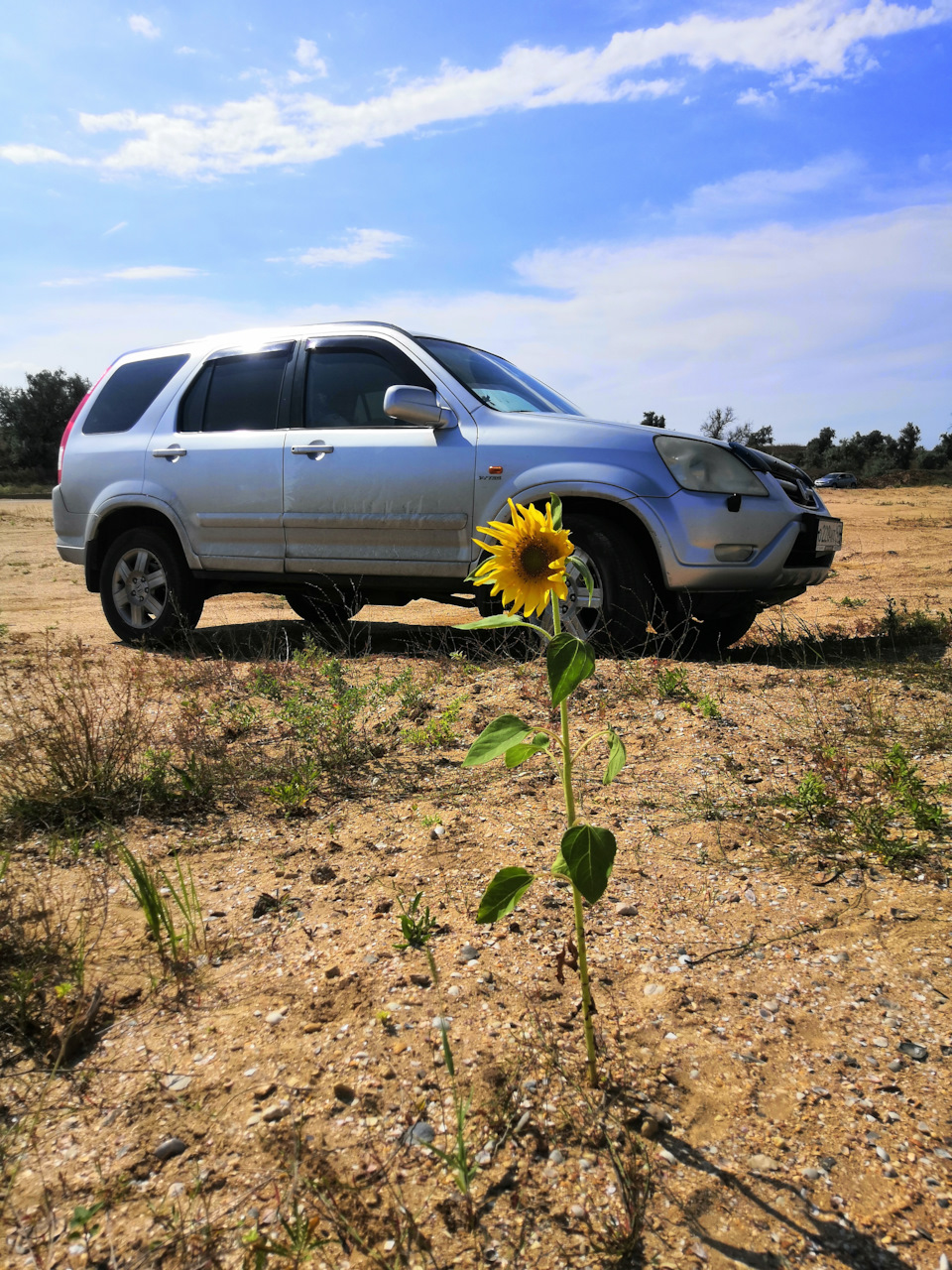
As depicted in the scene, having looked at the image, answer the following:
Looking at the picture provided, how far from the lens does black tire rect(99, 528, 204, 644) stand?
19.1 feet

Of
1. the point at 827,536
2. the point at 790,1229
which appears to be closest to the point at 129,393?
the point at 827,536

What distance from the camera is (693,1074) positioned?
5.44 feet

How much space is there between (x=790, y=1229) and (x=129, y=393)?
6.29 m

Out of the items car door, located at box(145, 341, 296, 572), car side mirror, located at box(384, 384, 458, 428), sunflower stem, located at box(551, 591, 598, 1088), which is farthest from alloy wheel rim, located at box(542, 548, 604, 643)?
sunflower stem, located at box(551, 591, 598, 1088)

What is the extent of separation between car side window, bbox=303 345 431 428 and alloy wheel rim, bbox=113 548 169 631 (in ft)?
5.18

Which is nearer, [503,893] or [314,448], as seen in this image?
[503,893]

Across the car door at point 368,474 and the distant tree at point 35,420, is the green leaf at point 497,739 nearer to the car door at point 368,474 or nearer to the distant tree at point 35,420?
the car door at point 368,474

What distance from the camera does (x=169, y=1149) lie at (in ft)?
4.98

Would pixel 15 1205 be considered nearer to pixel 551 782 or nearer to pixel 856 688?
pixel 551 782

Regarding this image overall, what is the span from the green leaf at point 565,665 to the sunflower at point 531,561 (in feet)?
0.85

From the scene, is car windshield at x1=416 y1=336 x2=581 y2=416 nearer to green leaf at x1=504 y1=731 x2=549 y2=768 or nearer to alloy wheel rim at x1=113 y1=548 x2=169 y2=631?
alloy wheel rim at x1=113 y1=548 x2=169 y2=631

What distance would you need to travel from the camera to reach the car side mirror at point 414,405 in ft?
15.0

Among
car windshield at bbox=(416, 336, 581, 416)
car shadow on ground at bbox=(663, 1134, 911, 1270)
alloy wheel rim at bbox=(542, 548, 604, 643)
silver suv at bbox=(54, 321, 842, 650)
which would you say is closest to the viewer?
car shadow on ground at bbox=(663, 1134, 911, 1270)

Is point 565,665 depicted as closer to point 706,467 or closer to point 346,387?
point 706,467
